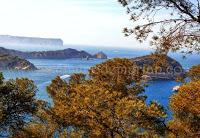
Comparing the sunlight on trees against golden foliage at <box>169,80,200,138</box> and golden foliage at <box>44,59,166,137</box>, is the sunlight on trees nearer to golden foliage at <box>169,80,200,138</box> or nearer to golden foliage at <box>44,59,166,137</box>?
golden foliage at <box>44,59,166,137</box>

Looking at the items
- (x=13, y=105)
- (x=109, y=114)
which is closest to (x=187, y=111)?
(x=109, y=114)

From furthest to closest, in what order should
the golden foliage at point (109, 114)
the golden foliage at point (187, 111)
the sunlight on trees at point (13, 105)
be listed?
the golden foliage at point (187, 111) → the sunlight on trees at point (13, 105) → the golden foliage at point (109, 114)

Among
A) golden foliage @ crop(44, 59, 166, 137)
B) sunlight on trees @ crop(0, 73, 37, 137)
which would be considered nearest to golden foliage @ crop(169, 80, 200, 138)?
golden foliage @ crop(44, 59, 166, 137)

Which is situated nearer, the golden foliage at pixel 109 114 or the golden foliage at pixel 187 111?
the golden foliage at pixel 109 114

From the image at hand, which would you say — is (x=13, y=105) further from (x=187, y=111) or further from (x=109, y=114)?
(x=187, y=111)

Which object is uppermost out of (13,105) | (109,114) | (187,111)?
(13,105)

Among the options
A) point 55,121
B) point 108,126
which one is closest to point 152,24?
point 108,126

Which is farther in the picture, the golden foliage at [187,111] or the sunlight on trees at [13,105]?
the golden foliage at [187,111]

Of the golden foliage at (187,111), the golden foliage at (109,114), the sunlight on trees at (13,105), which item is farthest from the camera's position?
the golden foliage at (187,111)

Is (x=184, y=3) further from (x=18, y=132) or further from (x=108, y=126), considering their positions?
(x=18, y=132)

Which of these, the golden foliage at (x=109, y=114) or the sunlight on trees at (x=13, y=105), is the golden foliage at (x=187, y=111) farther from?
the sunlight on trees at (x=13, y=105)

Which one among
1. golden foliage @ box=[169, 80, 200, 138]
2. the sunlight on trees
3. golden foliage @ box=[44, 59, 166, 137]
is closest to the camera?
golden foliage @ box=[44, 59, 166, 137]

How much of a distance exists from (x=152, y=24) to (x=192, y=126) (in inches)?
707

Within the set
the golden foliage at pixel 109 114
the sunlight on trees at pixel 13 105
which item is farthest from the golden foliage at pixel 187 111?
the sunlight on trees at pixel 13 105
